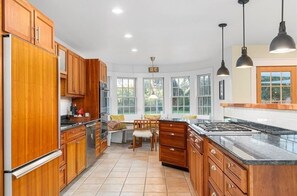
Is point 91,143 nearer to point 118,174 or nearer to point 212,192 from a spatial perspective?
point 118,174

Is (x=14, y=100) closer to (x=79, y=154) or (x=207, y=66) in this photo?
(x=79, y=154)

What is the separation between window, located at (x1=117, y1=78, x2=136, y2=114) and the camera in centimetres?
788

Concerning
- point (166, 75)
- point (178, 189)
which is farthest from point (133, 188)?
point (166, 75)

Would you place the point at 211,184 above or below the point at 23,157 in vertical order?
below

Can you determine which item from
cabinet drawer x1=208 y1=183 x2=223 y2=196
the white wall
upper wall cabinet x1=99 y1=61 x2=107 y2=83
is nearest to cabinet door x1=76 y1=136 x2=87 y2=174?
upper wall cabinet x1=99 y1=61 x2=107 y2=83

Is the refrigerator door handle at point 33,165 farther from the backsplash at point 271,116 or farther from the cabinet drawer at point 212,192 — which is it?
the backsplash at point 271,116

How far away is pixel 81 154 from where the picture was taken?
404cm

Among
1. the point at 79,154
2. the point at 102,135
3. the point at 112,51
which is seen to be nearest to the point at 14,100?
the point at 79,154

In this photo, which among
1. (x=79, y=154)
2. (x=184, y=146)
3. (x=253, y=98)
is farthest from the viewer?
(x=253, y=98)

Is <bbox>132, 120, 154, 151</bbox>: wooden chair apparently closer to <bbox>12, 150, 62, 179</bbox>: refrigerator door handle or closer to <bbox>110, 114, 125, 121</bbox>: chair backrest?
<bbox>110, 114, 125, 121</bbox>: chair backrest

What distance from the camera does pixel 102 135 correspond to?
5.49m

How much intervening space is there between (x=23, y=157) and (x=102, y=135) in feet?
11.5

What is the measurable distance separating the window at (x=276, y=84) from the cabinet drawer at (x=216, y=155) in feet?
11.8

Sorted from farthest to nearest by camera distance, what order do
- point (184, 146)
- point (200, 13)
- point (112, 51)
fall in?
point (112, 51), point (184, 146), point (200, 13)
